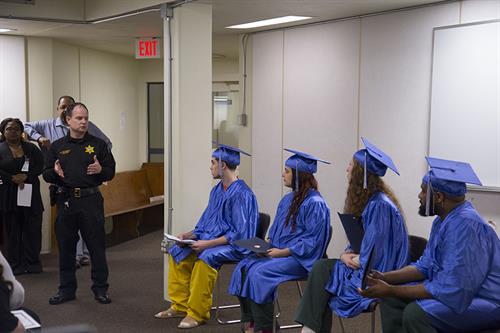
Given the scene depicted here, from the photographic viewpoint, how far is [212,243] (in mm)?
4602

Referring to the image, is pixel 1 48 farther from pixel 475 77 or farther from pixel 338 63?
pixel 475 77

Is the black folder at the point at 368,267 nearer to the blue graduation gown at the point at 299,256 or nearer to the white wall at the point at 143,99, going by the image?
the blue graduation gown at the point at 299,256

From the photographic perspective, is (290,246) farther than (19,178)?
No

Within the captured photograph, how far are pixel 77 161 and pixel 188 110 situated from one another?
3.03 feet

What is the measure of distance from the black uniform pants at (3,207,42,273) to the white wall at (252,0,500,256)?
2213 millimetres

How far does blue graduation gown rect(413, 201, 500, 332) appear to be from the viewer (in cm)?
300

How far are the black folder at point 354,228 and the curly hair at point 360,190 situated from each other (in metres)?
0.04

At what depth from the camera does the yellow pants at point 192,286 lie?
15.2 feet

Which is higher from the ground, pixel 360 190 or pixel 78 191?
pixel 360 190

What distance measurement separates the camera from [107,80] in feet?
29.5

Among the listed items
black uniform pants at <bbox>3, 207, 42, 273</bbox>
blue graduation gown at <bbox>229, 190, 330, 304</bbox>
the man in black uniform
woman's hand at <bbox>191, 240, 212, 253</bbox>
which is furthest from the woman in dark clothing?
blue graduation gown at <bbox>229, 190, 330, 304</bbox>

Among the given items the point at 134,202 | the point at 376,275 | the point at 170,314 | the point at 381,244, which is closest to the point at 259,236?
the point at 170,314

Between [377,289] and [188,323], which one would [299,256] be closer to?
[377,289]

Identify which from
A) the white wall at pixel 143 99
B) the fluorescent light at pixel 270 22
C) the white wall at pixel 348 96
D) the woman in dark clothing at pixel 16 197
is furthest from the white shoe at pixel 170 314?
the white wall at pixel 143 99
